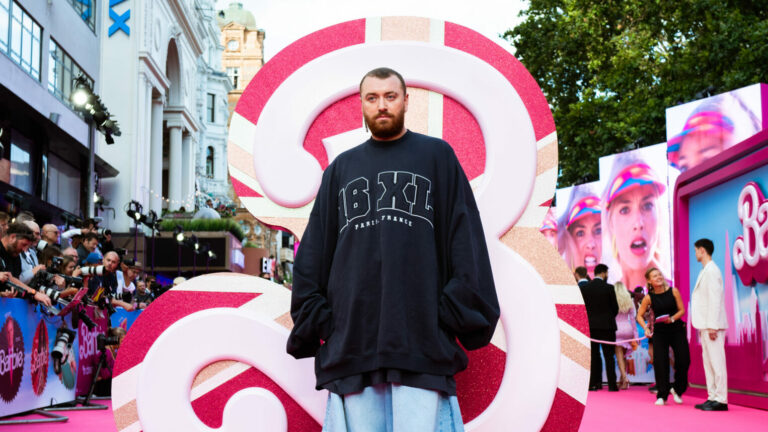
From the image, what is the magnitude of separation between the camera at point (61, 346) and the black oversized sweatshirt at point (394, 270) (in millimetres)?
5638

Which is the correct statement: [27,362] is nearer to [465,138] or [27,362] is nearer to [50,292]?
[50,292]

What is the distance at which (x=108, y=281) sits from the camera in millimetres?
9984

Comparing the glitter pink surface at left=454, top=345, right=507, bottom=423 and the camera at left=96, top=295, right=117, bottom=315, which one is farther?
the camera at left=96, top=295, right=117, bottom=315

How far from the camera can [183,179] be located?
48250mm

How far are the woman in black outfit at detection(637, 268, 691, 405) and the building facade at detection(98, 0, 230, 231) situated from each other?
2722 cm

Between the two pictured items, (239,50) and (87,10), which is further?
(239,50)

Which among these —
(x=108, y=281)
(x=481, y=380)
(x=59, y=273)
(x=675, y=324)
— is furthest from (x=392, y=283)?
(x=675, y=324)

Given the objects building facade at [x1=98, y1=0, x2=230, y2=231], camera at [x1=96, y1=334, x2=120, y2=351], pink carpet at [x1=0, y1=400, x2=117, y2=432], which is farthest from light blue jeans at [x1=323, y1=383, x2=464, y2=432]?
building facade at [x1=98, y1=0, x2=230, y2=231]

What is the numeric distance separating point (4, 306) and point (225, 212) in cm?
3424

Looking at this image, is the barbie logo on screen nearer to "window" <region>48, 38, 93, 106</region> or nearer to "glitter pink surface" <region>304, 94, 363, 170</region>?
"glitter pink surface" <region>304, 94, 363, 170</region>

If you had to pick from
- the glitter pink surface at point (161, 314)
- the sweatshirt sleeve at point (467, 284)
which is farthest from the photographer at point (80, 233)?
the sweatshirt sleeve at point (467, 284)

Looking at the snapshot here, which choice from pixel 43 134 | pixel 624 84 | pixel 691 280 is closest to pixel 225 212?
pixel 43 134

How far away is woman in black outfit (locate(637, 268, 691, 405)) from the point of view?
1026cm

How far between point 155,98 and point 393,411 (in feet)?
129
